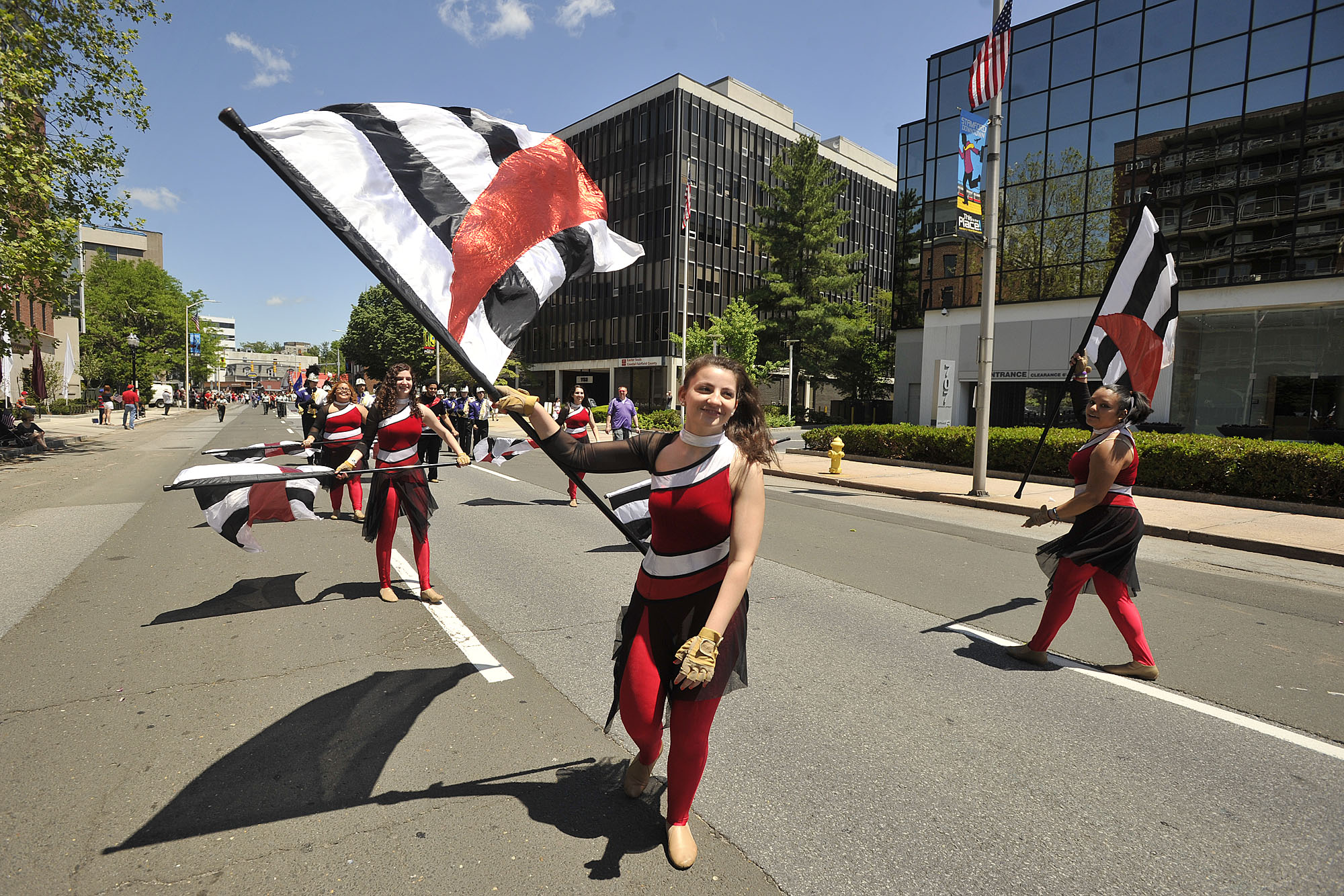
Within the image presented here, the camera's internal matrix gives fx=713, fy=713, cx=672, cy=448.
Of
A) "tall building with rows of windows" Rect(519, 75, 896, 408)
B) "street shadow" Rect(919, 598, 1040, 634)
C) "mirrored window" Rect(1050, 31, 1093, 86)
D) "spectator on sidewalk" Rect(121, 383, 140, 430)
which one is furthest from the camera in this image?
"tall building with rows of windows" Rect(519, 75, 896, 408)

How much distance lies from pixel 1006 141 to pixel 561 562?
30.0 metres

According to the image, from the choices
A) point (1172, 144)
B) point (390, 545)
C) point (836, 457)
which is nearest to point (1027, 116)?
point (1172, 144)

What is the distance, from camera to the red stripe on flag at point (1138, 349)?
25.8ft

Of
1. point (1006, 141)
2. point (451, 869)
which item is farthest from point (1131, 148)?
point (451, 869)

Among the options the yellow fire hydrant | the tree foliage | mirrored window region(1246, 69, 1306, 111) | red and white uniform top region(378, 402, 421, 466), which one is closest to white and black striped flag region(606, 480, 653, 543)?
red and white uniform top region(378, 402, 421, 466)

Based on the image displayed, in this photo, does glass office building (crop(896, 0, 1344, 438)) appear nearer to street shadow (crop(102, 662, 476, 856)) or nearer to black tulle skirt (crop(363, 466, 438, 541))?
black tulle skirt (crop(363, 466, 438, 541))

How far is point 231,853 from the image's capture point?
2670 millimetres

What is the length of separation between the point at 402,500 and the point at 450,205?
11.6ft

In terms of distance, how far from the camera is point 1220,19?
2375 centimetres

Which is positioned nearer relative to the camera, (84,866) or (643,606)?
(84,866)

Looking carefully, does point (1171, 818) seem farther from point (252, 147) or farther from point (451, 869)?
point (252, 147)

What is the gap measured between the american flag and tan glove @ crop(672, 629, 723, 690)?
12848 millimetres

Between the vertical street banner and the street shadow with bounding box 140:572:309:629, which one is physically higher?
the vertical street banner

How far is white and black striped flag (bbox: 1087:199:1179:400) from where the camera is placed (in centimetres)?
786
